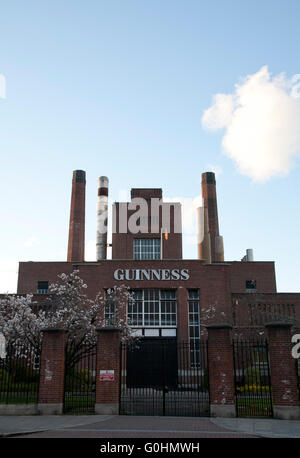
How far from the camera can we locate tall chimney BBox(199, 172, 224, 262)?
4688 cm

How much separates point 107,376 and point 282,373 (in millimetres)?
6097

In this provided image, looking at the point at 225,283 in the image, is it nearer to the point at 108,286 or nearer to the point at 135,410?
the point at 108,286

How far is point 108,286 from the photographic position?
30891 millimetres

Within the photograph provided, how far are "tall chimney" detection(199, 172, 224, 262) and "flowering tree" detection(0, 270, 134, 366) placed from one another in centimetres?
1845

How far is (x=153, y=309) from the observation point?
3061 centimetres

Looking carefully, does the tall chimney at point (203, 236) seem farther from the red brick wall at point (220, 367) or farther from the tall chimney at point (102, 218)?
the red brick wall at point (220, 367)

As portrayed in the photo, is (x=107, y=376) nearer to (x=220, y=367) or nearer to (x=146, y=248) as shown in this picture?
(x=220, y=367)

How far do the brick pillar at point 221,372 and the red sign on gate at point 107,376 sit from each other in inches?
137

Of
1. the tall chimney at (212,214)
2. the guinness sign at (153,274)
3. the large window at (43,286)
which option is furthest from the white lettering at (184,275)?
the large window at (43,286)

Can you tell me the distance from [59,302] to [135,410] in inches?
474

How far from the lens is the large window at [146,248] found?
126 ft
